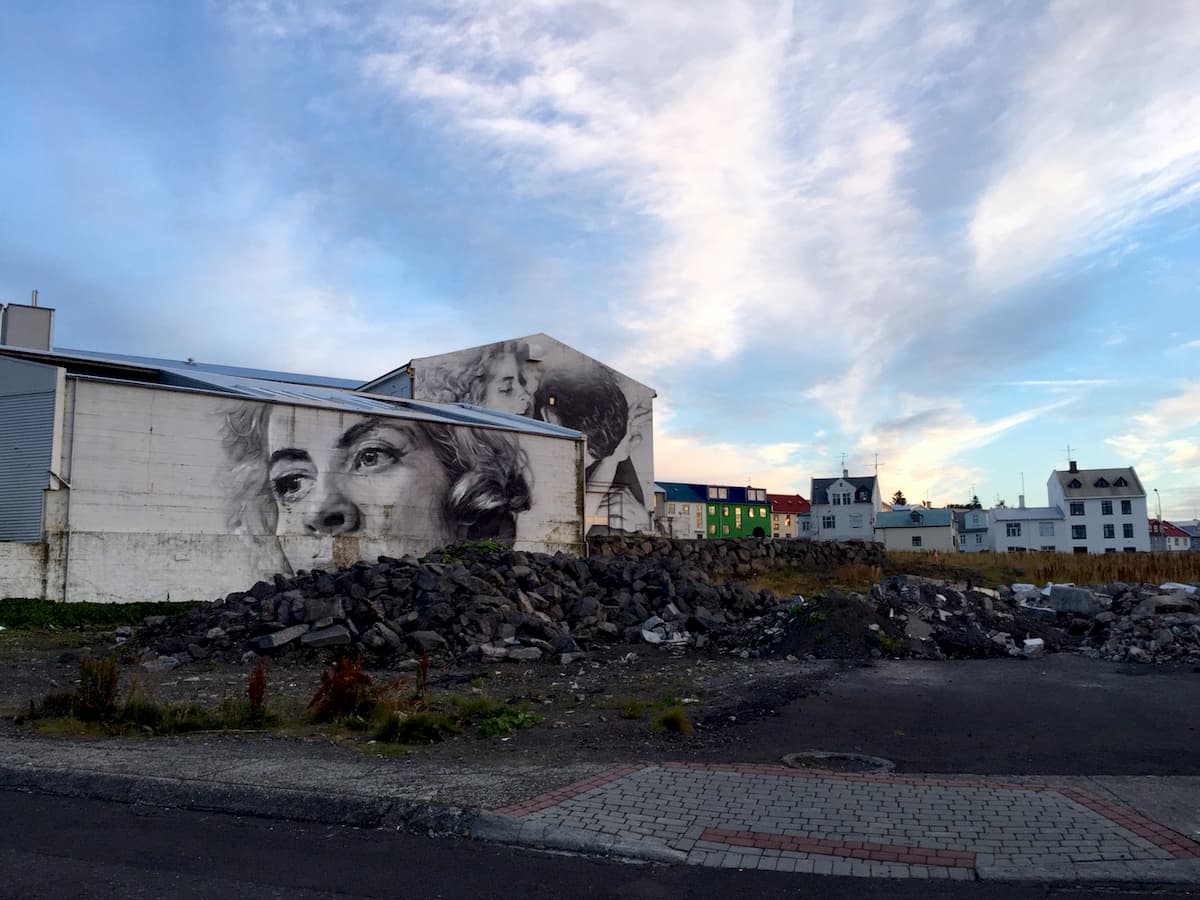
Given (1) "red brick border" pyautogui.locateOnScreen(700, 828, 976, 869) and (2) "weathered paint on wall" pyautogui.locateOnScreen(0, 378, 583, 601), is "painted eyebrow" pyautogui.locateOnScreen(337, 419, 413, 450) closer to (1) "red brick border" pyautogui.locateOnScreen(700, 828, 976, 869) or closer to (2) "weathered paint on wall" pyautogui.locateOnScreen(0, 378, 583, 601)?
(2) "weathered paint on wall" pyautogui.locateOnScreen(0, 378, 583, 601)

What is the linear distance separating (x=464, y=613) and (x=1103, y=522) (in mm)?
82691

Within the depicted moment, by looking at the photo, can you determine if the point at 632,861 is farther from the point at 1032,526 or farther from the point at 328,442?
→ the point at 1032,526

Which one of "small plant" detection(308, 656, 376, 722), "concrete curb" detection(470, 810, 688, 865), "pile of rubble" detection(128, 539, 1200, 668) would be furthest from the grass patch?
"concrete curb" detection(470, 810, 688, 865)

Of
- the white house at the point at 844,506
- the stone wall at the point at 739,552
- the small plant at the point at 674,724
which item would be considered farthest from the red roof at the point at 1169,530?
the small plant at the point at 674,724

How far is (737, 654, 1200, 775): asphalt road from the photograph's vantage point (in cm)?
764

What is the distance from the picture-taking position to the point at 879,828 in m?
5.57

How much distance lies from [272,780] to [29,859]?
67.8 inches

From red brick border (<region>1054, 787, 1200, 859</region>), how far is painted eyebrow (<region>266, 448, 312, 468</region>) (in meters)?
23.9

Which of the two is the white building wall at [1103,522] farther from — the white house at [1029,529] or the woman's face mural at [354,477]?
the woman's face mural at [354,477]

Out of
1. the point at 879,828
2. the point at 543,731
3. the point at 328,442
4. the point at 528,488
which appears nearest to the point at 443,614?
the point at 543,731

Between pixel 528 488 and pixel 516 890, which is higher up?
pixel 528 488

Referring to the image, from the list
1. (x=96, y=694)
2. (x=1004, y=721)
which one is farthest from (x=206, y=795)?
(x=1004, y=721)

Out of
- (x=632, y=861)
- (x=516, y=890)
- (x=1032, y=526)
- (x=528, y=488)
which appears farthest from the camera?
(x=1032, y=526)

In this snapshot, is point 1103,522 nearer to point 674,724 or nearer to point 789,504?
point 789,504
